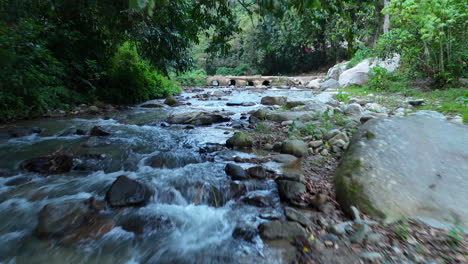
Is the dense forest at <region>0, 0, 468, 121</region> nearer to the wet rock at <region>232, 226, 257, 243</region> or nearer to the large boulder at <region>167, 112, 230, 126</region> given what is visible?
the large boulder at <region>167, 112, 230, 126</region>

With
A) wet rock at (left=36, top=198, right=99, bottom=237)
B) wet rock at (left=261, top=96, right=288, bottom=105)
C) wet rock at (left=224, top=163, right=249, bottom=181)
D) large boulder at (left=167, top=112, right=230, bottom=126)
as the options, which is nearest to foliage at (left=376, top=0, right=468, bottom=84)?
wet rock at (left=261, top=96, right=288, bottom=105)

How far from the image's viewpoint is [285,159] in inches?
139

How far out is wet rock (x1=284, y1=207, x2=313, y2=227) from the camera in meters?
2.11

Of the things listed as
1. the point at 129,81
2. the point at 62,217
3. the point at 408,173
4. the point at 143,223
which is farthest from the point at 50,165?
the point at 129,81

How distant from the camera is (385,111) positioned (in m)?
6.04

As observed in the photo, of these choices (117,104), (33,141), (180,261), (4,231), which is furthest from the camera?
(117,104)

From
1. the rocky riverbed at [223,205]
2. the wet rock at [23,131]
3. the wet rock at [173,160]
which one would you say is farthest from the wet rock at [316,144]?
the wet rock at [23,131]

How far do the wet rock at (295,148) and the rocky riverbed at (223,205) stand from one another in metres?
0.02

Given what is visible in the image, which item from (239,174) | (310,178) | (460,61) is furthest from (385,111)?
(239,174)

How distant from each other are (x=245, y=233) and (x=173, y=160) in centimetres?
195

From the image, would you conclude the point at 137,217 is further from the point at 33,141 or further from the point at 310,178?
the point at 33,141

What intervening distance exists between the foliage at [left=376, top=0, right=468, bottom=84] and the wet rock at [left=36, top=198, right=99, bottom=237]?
27.9ft

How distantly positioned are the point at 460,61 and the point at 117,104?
435 inches

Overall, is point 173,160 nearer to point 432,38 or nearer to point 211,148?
point 211,148
